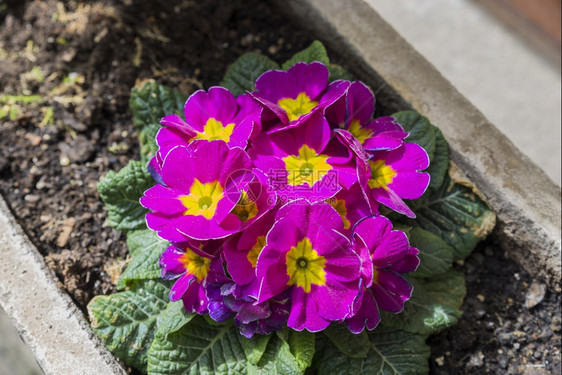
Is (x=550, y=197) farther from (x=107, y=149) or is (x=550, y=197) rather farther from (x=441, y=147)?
(x=107, y=149)

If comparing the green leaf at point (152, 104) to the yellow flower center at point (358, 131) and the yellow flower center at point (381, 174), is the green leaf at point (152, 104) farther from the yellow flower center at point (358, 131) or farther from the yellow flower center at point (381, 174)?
the yellow flower center at point (381, 174)

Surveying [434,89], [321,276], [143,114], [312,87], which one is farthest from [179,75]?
[321,276]

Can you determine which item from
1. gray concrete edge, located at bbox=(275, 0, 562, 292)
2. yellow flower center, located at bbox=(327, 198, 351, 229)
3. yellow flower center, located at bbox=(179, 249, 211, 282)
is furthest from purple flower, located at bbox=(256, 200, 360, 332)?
gray concrete edge, located at bbox=(275, 0, 562, 292)

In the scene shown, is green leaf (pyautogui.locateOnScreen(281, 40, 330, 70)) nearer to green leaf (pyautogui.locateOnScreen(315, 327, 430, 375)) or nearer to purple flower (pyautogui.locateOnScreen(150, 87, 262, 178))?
purple flower (pyautogui.locateOnScreen(150, 87, 262, 178))

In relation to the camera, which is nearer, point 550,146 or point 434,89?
point 434,89

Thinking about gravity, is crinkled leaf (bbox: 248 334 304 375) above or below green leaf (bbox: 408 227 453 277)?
below

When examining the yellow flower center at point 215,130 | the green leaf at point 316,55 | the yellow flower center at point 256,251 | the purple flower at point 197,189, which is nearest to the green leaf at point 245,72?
the green leaf at point 316,55
